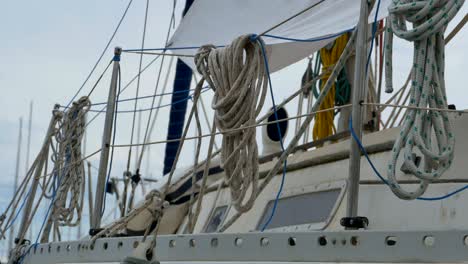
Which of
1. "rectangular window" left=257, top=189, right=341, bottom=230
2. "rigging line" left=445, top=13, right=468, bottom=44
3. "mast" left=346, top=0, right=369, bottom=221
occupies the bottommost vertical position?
"rectangular window" left=257, top=189, right=341, bottom=230

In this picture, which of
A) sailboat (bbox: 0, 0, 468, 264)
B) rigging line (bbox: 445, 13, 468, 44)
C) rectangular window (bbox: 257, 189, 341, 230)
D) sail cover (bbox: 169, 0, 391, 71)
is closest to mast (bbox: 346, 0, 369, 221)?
sailboat (bbox: 0, 0, 468, 264)

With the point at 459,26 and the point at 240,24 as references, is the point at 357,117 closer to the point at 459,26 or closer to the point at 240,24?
the point at 459,26

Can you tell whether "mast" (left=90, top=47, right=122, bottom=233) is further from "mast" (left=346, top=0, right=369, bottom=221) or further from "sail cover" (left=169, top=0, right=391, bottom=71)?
"mast" (left=346, top=0, right=369, bottom=221)

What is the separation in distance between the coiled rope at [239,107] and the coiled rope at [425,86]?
0.95 m

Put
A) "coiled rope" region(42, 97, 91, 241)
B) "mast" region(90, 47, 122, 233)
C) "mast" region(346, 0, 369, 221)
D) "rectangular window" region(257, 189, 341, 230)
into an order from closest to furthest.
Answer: "mast" region(346, 0, 369, 221)
"rectangular window" region(257, 189, 341, 230)
"mast" region(90, 47, 122, 233)
"coiled rope" region(42, 97, 91, 241)

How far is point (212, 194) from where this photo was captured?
737 centimetres

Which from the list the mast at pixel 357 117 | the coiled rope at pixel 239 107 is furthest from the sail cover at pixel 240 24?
the mast at pixel 357 117

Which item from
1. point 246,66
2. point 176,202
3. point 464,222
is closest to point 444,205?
point 464,222

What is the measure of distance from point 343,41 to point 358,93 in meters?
3.45

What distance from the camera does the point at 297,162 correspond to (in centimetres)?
617

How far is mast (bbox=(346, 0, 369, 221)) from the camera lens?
4008 millimetres

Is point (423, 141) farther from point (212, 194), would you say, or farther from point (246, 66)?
point (212, 194)

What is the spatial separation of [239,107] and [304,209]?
1.20 m

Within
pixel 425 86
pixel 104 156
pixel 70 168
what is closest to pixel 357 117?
pixel 425 86
